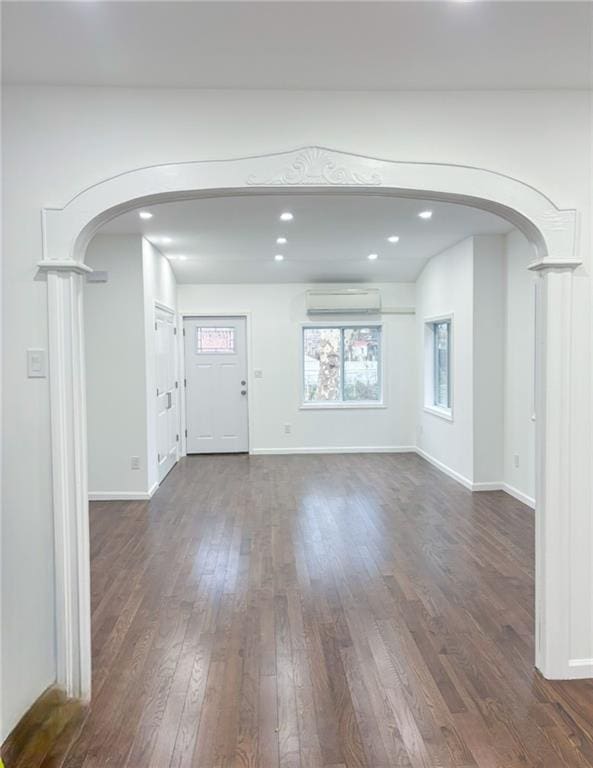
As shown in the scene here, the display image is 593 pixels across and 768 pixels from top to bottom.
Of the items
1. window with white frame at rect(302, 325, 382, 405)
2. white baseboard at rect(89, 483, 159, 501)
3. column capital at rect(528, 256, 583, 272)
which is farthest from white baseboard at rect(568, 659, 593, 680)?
window with white frame at rect(302, 325, 382, 405)

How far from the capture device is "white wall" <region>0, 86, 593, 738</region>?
2139 millimetres

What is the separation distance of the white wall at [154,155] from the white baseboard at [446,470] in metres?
3.31

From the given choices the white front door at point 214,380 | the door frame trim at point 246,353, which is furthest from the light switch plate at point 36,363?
the white front door at point 214,380

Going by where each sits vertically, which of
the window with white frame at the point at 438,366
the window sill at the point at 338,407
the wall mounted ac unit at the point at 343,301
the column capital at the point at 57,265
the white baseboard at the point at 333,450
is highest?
the wall mounted ac unit at the point at 343,301

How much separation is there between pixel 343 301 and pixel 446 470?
8.83 ft

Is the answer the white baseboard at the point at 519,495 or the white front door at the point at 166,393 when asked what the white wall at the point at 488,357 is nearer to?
the white baseboard at the point at 519,495

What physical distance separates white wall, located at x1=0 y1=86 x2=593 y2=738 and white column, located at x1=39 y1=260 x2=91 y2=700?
0.15ft

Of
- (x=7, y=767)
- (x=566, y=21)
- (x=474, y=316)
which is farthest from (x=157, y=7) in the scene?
(x=474, y=316)

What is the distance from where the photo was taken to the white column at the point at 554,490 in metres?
2.31

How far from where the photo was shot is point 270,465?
6.89 metres

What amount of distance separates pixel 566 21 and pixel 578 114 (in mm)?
598

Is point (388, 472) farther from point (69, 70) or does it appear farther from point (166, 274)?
point (69, 70)

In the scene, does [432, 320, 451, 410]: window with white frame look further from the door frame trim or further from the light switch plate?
the light switch plate

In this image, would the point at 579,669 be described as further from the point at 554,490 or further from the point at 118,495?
the point at 118,495
